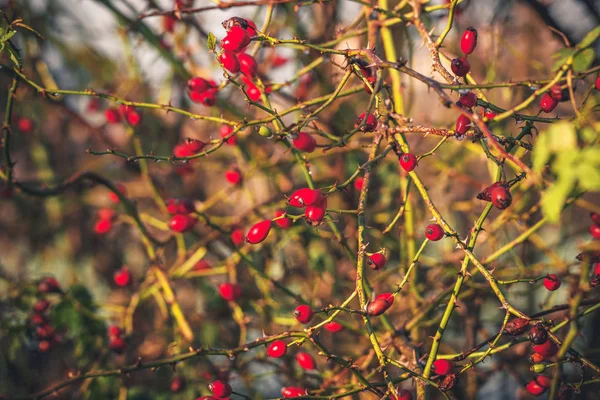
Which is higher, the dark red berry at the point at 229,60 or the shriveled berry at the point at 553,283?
the dark red berry at the point at 229,60

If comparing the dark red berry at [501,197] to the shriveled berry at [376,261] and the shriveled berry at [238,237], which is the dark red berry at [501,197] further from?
the shriveled berry at [238,237]

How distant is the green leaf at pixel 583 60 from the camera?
3.04 ft

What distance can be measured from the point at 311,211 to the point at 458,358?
0.51 m

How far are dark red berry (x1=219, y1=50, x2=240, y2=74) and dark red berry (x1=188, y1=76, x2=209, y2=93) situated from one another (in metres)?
0.22

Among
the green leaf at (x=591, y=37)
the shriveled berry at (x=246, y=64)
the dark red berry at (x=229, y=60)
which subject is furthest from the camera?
the shriveled berry at (x=246, y=64)

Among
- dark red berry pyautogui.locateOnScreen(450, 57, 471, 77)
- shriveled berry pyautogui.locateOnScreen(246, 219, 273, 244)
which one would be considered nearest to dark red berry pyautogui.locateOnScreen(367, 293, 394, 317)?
shriveled berry pyautogui.locateOnScreen(246, 219, 273, 244)

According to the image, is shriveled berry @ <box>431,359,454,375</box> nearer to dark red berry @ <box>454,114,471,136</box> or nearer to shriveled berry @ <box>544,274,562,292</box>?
shriveled berry @ <box>544,274,562,292</box>

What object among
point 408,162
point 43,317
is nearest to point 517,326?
point 408,162

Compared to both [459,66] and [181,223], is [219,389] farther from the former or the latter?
[459,66]

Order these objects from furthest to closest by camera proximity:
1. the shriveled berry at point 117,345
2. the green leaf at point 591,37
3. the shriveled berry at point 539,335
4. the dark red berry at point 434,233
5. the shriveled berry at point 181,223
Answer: the shriveled berry at point 117,345, the shriveled berry at point 181,223, the dark red berry at point 434,233, the shriveled berry at point 539,335, the green leaf at point 591,37

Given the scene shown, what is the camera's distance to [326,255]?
2.23m

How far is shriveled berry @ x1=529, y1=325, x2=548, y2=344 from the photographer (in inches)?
40.6

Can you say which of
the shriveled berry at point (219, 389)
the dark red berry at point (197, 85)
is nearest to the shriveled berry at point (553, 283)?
the shriveled berry at point (219, 389)

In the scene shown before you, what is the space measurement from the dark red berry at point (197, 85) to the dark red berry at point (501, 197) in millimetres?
889
